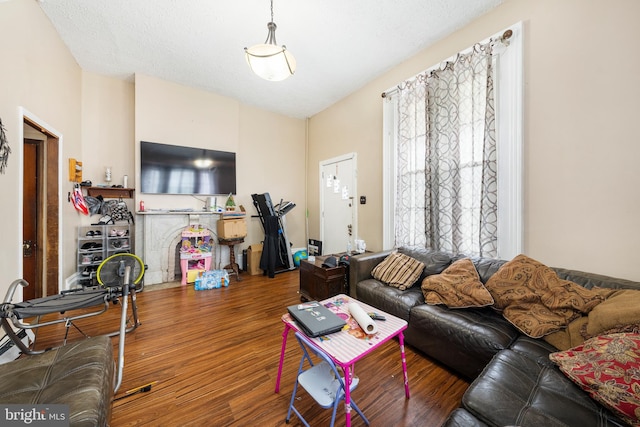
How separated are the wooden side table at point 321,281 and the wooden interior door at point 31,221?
312 cm

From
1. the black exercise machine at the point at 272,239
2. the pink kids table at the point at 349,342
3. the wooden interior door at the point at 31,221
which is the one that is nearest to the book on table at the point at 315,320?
the pink kids table at the point at 349,342

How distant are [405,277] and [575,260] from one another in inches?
53.2

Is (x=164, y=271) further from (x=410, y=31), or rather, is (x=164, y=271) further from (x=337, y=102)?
(x=410, y=31)

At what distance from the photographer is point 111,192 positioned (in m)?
3.62

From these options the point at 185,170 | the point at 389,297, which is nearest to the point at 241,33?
the point at 185,170

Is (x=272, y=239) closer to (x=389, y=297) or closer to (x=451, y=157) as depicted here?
(x=389, y=297)

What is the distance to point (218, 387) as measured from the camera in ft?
5.24

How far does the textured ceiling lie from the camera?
230 centimetres

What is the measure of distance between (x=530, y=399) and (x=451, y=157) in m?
2.17

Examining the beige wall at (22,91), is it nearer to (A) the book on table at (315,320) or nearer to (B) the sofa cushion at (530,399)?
(A) the book on table at (315,320)

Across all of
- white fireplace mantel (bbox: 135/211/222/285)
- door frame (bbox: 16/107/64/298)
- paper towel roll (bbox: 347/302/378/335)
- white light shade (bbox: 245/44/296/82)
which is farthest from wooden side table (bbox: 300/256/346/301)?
door frame (bbox: 16/107/64/298)

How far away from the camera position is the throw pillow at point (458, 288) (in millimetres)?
1839

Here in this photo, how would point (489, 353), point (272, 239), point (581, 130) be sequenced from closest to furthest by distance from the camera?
point (489, 353), point (581, 130), point (272, 239)

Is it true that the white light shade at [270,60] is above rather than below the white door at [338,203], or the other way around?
above
